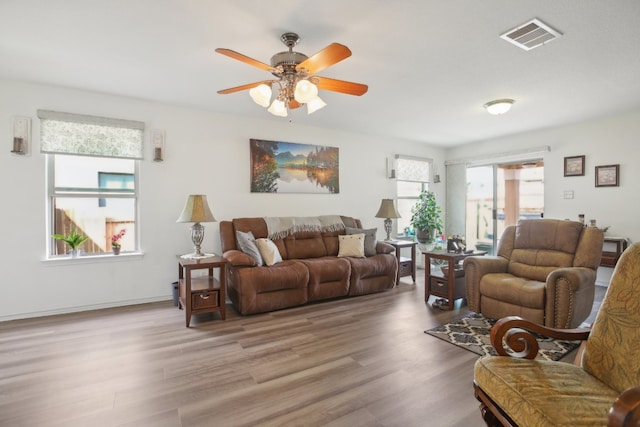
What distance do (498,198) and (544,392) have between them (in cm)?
547

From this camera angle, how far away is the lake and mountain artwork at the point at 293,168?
14.9 feet

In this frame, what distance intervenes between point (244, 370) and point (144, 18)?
2.52 m

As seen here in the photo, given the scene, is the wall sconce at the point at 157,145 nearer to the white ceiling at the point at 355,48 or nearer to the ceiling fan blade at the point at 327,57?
the white ceiling at the point at 355,48

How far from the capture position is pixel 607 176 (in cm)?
458

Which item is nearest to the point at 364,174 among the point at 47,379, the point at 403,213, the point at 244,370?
the point at 403,213

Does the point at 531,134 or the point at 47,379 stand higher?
the point at 531,134

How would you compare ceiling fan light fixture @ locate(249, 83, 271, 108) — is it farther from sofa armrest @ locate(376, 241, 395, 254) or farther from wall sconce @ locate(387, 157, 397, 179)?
wall sconce @ locate(387, 157, 397, 179)

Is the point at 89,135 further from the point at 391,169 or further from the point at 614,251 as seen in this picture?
the point at 614,251

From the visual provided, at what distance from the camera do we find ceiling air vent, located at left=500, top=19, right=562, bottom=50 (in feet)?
7.29

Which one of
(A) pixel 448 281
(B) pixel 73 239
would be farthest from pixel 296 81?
(B) pixel 73 239

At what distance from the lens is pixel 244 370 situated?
2285 mm

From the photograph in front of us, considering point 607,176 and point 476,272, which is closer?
point 476,272

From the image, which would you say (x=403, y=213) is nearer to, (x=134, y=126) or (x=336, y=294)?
(x=336, y=294)

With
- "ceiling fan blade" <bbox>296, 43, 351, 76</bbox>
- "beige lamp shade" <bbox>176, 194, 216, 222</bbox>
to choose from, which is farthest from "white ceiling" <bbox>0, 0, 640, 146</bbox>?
"beige lamp shade" <bbox>176, 194, 216, 222</bbox>
